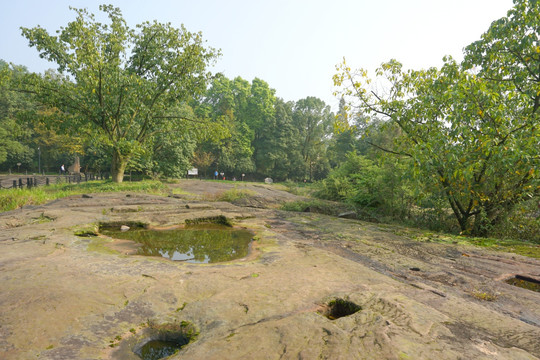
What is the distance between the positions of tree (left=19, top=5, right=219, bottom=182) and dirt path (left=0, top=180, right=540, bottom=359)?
38.0 ft

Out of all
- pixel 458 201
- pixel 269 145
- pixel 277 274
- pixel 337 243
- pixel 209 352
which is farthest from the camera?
pixel 269 145

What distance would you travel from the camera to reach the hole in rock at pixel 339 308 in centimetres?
302

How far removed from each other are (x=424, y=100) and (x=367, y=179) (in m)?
5.61

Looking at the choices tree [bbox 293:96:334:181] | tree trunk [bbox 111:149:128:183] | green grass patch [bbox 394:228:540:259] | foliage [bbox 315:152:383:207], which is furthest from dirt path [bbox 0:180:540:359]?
tree [bbox 293:96:334:181]

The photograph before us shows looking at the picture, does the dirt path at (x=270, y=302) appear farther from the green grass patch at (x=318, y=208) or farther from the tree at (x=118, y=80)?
the tree at (x=118, y=80)

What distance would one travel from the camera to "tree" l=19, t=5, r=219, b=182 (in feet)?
49.3

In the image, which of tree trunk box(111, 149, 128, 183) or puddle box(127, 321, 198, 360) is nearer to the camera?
puddle box(127, 321, 198, 360)

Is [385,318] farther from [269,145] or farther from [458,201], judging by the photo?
[269,145]

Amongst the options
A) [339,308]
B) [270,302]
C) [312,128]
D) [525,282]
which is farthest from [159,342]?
[312,128]

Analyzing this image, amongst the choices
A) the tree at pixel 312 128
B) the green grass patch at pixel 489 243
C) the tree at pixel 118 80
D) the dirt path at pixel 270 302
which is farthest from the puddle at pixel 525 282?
the tree at pixel 312 128

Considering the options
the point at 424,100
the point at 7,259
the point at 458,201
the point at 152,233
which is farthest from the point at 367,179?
the point at 7,259

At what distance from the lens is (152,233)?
726cm

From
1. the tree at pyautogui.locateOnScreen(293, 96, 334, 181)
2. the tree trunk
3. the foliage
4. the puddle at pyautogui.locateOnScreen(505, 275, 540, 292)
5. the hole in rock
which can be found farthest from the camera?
the tree at pyautogui.locateOnScreen(293, 96, 334, 181)

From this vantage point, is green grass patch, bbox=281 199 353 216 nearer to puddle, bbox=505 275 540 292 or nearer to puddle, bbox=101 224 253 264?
puddle, bbox=101 224 253 264
